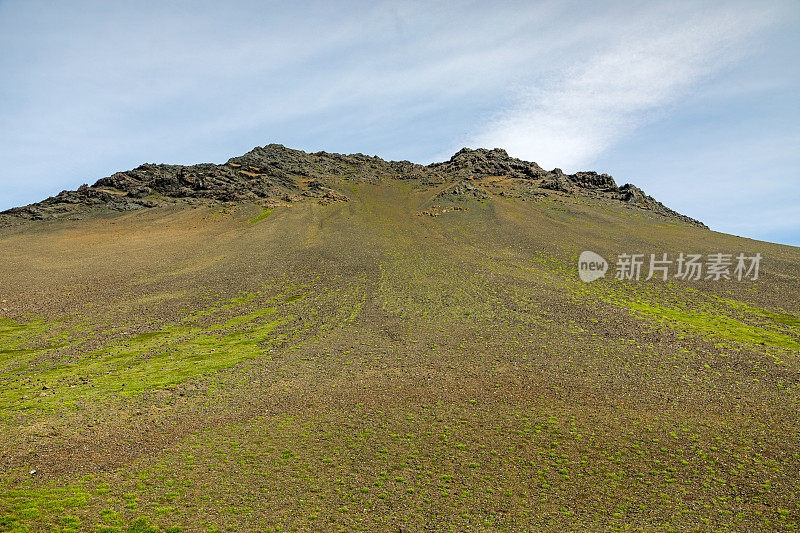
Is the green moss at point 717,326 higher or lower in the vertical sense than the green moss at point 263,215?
lower

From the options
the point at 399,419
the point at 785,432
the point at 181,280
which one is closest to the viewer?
the point at 785,432

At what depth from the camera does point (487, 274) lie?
77.7 meters

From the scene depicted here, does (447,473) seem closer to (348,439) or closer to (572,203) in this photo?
(348,439)

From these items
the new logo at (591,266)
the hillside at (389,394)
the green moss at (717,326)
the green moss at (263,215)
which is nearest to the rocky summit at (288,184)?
the green moss at (263,215)

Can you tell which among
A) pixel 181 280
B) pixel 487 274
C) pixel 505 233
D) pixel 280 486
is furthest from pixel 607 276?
pixel 181 280

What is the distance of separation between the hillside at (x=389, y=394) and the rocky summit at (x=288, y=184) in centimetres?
5735

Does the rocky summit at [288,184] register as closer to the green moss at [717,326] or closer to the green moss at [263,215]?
the green moss at [263,215]

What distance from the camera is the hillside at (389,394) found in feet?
65.2

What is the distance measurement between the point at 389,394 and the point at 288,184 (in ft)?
476

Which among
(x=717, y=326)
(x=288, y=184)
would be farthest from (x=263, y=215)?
(x=717, y=326)

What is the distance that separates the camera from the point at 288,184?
16450 cm

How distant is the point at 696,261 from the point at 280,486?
98092mm

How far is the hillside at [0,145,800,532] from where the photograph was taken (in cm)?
1988

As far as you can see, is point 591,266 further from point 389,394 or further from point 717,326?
point 389,394
